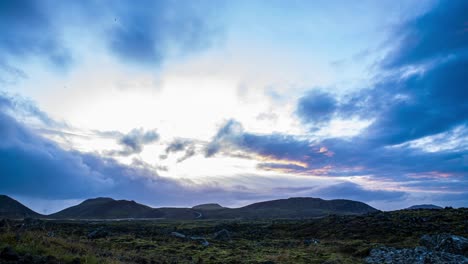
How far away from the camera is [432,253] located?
21781mm

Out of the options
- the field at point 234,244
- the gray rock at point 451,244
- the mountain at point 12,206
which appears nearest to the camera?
the field at point 234,244

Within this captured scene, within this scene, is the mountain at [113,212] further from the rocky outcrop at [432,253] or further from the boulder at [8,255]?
the boulder at [8,255]

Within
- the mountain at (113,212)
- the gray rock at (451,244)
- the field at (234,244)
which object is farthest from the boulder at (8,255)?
the mountain at (113,212)

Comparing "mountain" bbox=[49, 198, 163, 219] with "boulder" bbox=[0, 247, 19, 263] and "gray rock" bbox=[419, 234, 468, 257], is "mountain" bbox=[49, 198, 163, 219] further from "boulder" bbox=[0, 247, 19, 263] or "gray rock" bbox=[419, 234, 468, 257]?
"boulder" bbox=[0, 247, 19, 263]

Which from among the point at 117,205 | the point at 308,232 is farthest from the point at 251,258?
the point at 117,205

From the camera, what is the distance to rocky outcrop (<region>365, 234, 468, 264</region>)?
67.9ft

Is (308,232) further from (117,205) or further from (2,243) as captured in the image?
(117,205)

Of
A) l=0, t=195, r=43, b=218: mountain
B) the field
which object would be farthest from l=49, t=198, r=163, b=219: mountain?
the field

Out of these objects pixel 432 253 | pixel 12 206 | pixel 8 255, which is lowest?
pixel 432 253

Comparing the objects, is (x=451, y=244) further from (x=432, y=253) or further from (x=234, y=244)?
(x=234, y=244)

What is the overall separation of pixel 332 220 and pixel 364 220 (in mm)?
6323

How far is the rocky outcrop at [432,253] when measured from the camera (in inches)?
814

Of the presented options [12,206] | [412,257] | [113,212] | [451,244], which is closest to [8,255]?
[412,257]

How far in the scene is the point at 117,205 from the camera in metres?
195
